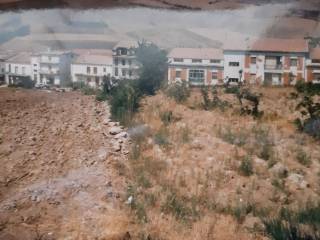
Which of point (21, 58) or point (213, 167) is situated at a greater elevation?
point (21, 58)

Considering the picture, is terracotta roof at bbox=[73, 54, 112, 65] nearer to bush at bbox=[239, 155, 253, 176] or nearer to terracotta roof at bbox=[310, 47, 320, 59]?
bush at bbox=[239, 155, 253, 176]

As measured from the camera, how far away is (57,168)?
8.63 ft

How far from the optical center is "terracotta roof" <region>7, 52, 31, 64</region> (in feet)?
8.48

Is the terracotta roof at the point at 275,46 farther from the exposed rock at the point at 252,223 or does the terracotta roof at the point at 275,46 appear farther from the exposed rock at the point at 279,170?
the exposed rock at the point at 252,223

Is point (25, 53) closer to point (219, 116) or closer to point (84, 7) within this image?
point (84, 7)

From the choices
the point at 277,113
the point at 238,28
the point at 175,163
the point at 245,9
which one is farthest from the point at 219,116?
the point at 245,9

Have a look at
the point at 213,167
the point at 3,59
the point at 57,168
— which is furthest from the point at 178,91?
the point at 3,59

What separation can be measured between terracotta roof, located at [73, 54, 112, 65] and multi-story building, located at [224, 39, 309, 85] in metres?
0.80

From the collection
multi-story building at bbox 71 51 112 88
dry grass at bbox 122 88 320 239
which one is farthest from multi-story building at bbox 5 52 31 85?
dry grass at bbox 122 88 320 239

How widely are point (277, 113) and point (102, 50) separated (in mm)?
1528

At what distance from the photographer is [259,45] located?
106 inches

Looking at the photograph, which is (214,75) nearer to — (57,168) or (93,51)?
(93,51)

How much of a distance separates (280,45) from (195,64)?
59cm

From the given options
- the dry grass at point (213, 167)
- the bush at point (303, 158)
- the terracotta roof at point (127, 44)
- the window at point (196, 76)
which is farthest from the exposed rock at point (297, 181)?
the terracotta roof at point (127, 44)
